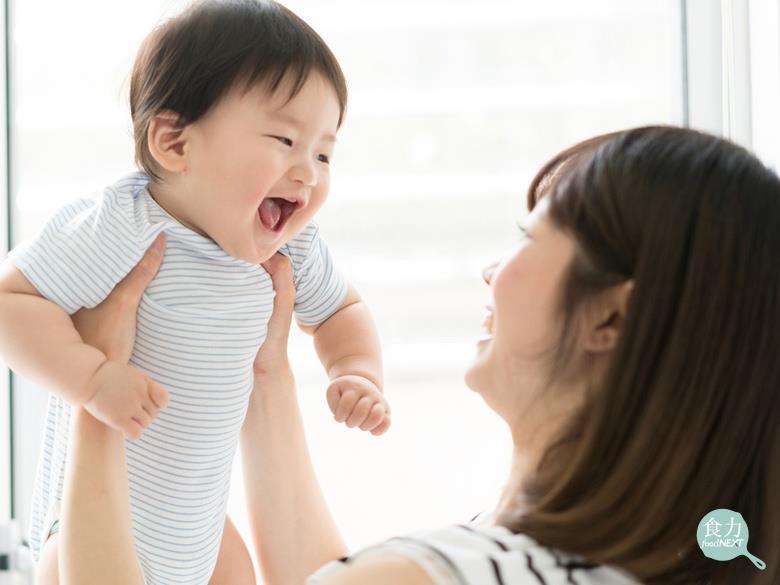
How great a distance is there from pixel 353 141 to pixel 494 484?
23.4 inches

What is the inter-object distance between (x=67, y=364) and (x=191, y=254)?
0.18 meters

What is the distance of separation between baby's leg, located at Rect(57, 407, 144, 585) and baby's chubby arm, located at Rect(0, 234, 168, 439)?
29 mm

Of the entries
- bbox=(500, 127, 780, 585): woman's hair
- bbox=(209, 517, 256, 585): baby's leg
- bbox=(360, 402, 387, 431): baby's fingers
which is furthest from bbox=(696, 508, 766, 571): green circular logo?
bbox=(209, 517, 256, 585): baby's leg

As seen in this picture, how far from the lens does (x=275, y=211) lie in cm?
108

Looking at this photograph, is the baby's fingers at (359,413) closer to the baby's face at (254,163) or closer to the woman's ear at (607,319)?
the baby's face at (254,163)

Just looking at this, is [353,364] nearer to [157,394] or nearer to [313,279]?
[313,279]

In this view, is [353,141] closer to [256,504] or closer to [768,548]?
[256,504]

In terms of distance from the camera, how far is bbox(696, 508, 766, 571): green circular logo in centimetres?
81

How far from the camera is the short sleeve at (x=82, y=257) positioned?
97 cm

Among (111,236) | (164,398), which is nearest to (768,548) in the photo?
(164,398)

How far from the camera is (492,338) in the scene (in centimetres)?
91

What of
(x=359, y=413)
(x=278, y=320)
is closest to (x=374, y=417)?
(x=359, y=413)

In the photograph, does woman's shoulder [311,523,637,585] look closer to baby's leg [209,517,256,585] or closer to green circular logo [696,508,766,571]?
green circular logo [696,508,766,571]

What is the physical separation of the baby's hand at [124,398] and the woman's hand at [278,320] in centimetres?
21
